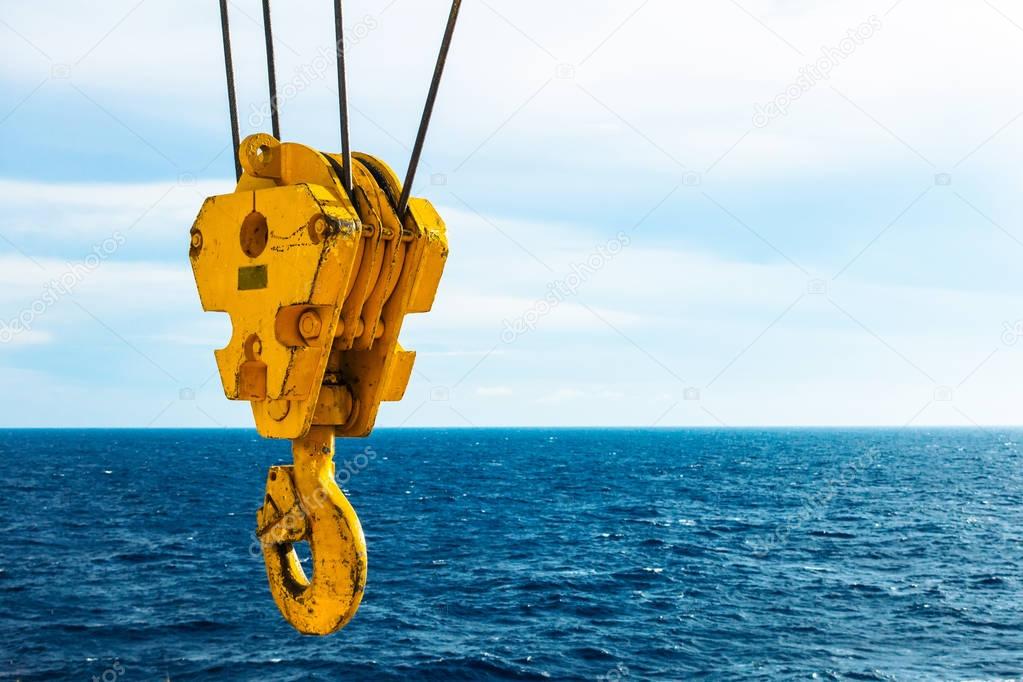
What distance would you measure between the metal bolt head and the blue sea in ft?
24.9

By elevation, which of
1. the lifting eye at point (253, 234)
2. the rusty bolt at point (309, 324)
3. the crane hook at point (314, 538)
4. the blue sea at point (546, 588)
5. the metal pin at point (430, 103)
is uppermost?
the metal pin at point (430, 103)

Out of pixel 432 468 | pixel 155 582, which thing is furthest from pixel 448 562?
pixel 432 468

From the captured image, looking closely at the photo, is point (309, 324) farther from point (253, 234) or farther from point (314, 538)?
point (314, 538)

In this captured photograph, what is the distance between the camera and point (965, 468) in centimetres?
10094

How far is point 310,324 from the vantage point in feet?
11.1

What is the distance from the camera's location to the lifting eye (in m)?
3.48

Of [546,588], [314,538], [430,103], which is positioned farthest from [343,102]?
[546,588]

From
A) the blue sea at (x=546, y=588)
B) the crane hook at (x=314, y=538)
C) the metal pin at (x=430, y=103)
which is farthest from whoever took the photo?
the blue sea at (x=546, y=588)

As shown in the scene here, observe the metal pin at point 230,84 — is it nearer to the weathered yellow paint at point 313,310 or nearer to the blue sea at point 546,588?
the weathered yellow paint at point 313,310

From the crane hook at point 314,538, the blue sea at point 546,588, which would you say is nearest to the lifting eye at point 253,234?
the crane hook at point 314,538

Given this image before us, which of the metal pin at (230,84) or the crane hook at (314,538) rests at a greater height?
the metal pin at (230,84)

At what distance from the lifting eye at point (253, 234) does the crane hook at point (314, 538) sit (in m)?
0.74

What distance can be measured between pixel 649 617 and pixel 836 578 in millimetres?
10495

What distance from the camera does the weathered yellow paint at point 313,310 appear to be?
3.31 meters
